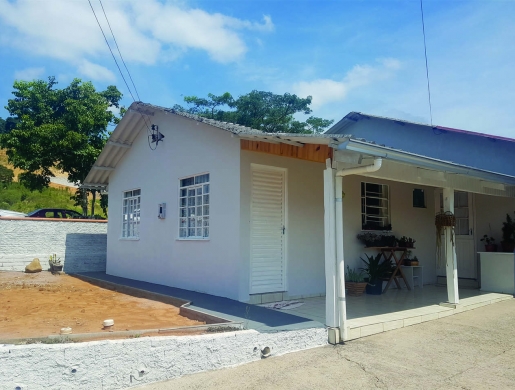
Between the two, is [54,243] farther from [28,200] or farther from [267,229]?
[28,200]

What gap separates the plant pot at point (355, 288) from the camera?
26.7 ft

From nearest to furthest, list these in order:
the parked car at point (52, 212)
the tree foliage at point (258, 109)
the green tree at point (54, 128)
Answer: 1. the parked car at point (52, 212)
2. the green tree at point (54, 128)
3. the tree foliage at point (258, 109)

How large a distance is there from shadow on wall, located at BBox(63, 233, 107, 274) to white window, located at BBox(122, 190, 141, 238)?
3.12 m

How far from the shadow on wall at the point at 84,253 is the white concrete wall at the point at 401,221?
8876 mm

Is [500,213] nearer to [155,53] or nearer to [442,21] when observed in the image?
[442,21]

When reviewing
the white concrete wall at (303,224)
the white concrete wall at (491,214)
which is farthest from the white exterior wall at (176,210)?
the white concrete wall at (491,214)

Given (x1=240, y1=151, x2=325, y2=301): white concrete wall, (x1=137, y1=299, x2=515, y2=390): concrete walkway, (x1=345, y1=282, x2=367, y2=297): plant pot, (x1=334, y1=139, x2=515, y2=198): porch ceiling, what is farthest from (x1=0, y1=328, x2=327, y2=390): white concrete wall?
(x1=345, y1=282, x2=367, y2=297): plant pot

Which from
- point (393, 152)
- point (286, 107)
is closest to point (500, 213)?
point (393, 152)

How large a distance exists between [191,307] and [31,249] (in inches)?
352

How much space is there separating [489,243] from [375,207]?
10.00 feet

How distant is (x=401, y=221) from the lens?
9.97 meters

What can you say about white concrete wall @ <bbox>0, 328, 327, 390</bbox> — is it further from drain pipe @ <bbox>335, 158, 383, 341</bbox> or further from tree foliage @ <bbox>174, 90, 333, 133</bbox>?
tree foliage @ <bbox>174, 90, 333, 133</bbox>

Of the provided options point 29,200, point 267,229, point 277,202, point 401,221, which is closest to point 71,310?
point 267,229

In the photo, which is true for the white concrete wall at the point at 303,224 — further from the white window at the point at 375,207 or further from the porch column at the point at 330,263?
the porch column at the point at 330,263
